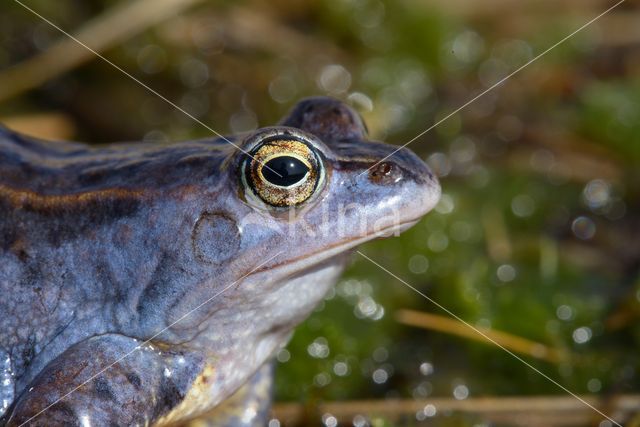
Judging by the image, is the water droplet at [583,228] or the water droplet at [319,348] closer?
the water droplet at [319,348]

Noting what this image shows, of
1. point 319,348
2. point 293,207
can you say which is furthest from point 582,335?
point 293,207

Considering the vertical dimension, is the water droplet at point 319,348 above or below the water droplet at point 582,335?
above

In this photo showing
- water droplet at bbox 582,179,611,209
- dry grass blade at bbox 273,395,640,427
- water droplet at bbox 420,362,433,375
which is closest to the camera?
dry grass blade at bbox 273,395,640,427

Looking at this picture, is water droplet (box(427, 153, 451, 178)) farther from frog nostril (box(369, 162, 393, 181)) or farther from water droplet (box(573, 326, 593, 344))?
frog nostril (box(369, 162, 393, 181))

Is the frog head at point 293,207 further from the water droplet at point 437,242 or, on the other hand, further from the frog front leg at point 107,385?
the water droplet at point 437,242

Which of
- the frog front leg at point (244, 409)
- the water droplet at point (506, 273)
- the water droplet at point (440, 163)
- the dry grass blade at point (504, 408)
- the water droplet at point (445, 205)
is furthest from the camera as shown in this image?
the water droplet at point (440, 163)

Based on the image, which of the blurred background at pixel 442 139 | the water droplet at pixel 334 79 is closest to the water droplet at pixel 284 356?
the blurred background at pixel 442 139

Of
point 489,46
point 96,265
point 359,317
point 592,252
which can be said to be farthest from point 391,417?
point 489,46

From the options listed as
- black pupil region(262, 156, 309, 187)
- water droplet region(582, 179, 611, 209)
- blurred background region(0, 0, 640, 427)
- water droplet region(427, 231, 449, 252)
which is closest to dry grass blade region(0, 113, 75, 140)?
blurred background region(0, 0, 640, 427)
